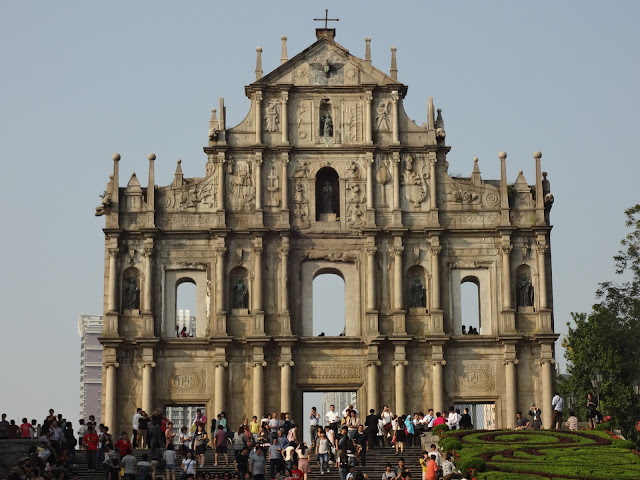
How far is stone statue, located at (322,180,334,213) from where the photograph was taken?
2109 inches

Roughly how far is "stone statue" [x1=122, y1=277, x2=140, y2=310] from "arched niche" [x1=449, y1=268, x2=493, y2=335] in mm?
11697

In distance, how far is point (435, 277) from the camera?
2053 inches

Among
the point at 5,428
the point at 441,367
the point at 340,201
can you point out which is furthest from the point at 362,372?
the point at 5,428

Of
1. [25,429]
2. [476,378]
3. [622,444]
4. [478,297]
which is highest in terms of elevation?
[478,297]

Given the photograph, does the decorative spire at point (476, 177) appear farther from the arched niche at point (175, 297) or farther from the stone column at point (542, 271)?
the arched niche at point (175, 297)

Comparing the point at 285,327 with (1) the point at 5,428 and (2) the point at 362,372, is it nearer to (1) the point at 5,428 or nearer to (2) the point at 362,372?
(2) the point at 362,372

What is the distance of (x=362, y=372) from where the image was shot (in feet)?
169

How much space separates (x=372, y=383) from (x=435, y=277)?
464 centimetres

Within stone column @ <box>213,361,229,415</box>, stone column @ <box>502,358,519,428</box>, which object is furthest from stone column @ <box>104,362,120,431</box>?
stone column @ <box>502,358,519,428</box>

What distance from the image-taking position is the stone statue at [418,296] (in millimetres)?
52344

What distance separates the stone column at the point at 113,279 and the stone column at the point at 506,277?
14.4 m

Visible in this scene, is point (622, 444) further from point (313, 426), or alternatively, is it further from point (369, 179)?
point (369, 179)

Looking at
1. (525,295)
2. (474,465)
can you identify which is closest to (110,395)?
(525,295)

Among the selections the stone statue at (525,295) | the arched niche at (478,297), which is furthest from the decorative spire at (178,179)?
the stone statue at (525,295)
